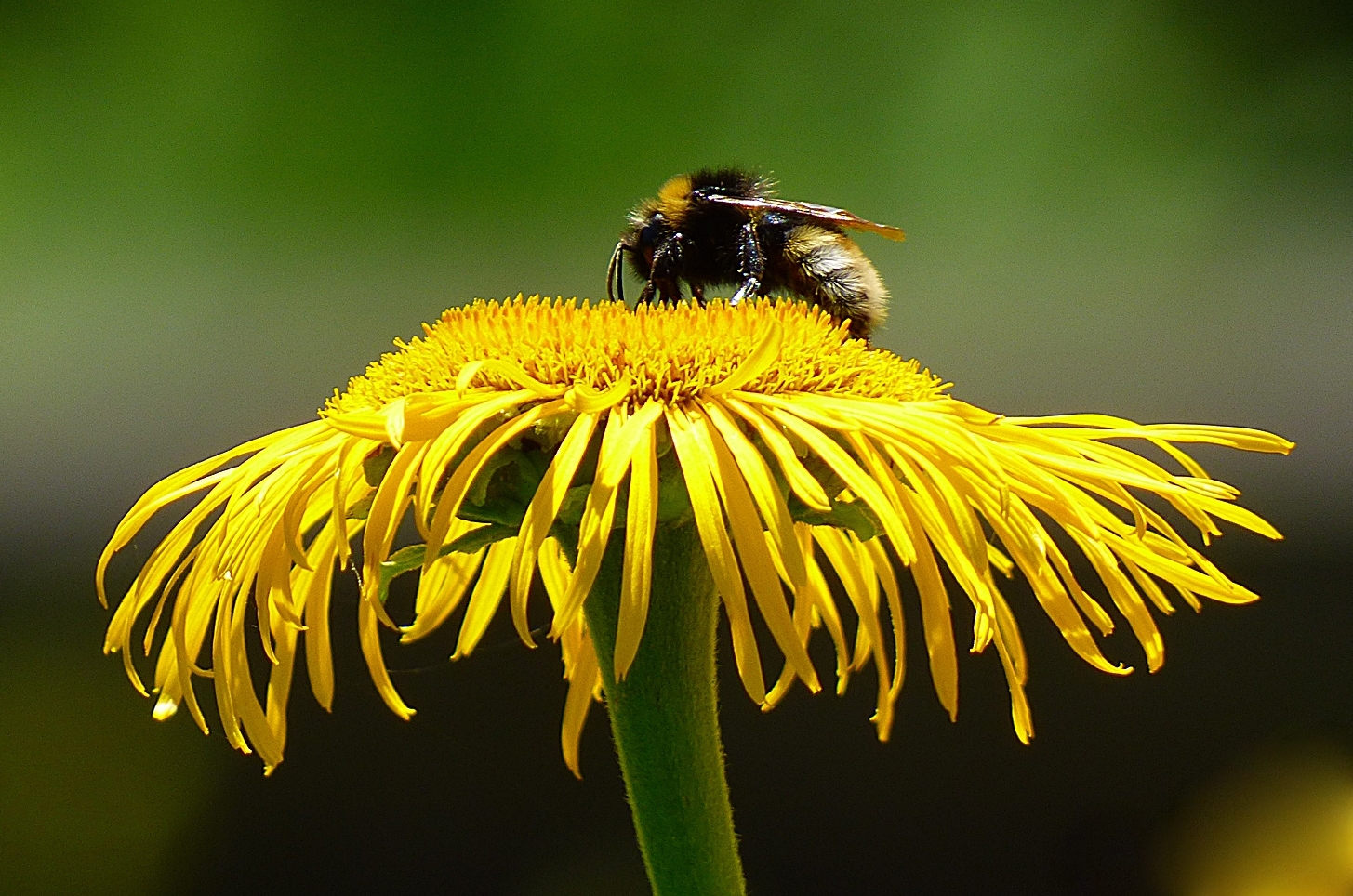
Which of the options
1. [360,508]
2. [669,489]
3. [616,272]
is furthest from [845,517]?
[616,272]

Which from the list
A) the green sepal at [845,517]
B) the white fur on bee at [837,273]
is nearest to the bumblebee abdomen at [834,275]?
the white fur on bee at [837,273]

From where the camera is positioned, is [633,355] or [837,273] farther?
[837,273]

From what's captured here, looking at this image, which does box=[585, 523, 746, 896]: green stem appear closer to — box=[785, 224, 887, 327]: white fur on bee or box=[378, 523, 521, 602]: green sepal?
box=[378, 523, 521, 602]: green sepal

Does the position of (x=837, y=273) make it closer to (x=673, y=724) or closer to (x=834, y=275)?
(x=834, y=275)

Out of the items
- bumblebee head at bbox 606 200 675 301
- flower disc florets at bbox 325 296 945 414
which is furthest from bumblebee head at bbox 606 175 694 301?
flower disc florets at bbox 325 296 945 414

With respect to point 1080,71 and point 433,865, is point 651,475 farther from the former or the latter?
point 1080,71

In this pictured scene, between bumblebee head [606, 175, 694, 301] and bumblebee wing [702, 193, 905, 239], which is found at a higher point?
bumblebee wing [702, 193, 905, 239]

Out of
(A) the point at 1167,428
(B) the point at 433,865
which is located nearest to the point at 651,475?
(A) the point at 1167,428
